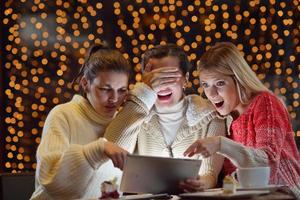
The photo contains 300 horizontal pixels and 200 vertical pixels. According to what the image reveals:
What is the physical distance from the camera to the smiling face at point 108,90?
1.88 meters

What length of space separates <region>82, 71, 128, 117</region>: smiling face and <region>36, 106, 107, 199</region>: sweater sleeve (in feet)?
0.65

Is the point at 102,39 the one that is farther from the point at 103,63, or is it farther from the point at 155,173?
the point at 155,173

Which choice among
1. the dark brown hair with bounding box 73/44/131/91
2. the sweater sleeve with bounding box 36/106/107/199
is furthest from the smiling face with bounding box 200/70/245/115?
the sweater sleeve with bounding box 36/106/107/199

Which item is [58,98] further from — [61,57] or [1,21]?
[1,21]

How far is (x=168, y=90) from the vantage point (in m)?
2.00

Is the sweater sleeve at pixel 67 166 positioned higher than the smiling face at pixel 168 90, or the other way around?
the smiling face at pixel 168 90

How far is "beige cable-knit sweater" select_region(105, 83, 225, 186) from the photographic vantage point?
1884mm

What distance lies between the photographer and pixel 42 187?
1813mm

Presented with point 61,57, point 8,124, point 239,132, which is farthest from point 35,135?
point 239,132

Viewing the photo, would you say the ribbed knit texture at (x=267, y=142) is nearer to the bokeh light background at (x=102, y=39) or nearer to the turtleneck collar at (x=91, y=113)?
the turtleneck collar at (x=91, y=113)

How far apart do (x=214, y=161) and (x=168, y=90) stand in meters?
0.27

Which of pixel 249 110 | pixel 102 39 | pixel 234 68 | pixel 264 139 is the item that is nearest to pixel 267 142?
pixel 264 139

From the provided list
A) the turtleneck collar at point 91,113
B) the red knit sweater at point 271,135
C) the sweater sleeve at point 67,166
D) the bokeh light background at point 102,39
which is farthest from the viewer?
the bokeh light background at point 102,39

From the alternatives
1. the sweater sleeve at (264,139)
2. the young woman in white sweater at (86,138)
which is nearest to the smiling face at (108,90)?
the young woman in white sweater at (86,138)
